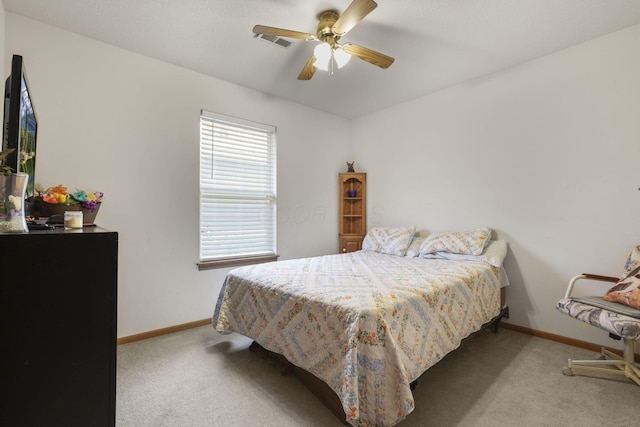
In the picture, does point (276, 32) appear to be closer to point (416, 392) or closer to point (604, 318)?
point (416, 392)

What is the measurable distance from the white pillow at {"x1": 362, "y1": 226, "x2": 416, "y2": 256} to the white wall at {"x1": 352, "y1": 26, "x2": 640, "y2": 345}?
316 mm

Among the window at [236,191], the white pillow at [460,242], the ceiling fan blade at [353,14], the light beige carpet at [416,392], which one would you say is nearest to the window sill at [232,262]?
the window at [236,191]

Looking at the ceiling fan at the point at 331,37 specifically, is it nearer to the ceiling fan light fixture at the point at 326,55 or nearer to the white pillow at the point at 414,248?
the ceiling fan light fixture at the point at 326,55

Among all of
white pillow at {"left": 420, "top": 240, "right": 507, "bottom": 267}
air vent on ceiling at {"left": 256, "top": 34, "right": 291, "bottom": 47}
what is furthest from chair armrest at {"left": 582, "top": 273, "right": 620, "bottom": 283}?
air vent on ceiling at {"left": 256, "top": 34, "right": 291, "bottom": 47}

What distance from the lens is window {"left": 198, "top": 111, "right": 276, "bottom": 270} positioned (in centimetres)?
315

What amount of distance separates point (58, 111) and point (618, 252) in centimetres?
461

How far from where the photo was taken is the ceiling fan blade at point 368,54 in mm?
2107

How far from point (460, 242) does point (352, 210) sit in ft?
5.81

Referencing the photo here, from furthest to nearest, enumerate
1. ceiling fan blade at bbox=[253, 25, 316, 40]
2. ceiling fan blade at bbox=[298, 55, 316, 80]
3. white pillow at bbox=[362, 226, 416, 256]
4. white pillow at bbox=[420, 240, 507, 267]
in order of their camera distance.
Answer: white pillow at bbox=[362, 226, 416, 256]
white pillow at bbox=[420, 240, 507, 267]
ceiling fan blade at bbox=[298, 55, 316, 80]
ceiling fan blade at bbox=[253, 25, 316, 40]

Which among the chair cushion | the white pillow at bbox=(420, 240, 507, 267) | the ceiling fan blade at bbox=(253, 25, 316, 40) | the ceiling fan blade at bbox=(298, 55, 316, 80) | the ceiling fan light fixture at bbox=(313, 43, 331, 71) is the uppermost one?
the ceiling fan blade at bbox=(253, 25, 316, 40)

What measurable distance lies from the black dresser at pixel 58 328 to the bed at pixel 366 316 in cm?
97

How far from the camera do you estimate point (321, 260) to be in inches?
116

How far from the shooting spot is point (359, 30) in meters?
2.30

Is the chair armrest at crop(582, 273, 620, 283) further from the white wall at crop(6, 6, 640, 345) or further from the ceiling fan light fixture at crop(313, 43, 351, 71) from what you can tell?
the ceiling fan light fixture at crop(313, 43, 351, 71)
